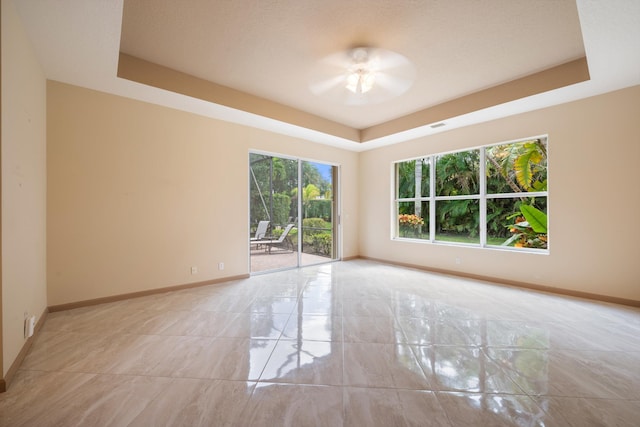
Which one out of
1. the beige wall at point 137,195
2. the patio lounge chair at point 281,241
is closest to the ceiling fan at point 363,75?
the beige wall at point 137,195

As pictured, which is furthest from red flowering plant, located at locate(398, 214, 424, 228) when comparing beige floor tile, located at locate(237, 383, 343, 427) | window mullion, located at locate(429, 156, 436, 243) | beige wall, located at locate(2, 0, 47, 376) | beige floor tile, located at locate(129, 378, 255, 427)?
beige wall, located at locate(2, 0, 47, 376)

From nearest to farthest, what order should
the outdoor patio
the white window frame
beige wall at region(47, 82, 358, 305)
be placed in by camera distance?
beige wall at region(47, 82, 358, 305) < the white window frame < the outdoor patio

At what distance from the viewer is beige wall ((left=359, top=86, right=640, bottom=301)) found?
3248mm

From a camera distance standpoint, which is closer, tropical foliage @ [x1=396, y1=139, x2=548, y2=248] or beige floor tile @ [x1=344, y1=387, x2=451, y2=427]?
beige floor tile @ [x1=344, y1=387, x2=451, y2=427]

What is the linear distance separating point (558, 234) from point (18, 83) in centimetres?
627

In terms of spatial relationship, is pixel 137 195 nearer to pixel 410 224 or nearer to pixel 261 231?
pixel 261 231

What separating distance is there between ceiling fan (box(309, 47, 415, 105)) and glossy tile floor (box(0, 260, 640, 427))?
2889 millimetres

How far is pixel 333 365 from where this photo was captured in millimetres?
1995

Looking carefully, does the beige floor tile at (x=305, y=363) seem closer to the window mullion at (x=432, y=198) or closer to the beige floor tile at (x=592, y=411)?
the beige floor tile at (x=592, y=411)

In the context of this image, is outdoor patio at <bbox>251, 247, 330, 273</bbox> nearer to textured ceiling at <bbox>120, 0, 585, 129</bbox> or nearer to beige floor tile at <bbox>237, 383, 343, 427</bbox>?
textured ceiling at <bbox>120, 0, 585, 129</bbox>

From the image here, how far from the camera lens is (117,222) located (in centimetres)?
339

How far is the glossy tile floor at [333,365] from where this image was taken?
1.52 m

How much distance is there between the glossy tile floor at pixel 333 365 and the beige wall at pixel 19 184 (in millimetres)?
424

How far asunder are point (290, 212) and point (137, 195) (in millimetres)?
2611
